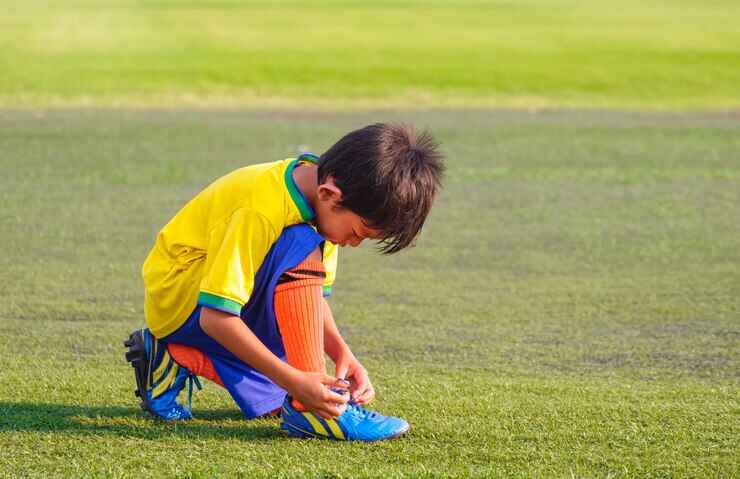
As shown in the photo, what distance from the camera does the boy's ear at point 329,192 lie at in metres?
3.41

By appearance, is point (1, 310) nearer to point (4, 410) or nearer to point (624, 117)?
point (4, 410)

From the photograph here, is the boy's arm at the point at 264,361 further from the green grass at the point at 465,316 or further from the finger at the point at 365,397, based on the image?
the finger at the point at 365,397

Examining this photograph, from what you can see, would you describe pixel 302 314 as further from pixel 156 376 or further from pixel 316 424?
pixel 156 376

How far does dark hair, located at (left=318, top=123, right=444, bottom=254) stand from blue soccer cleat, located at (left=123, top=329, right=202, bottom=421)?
86 cm

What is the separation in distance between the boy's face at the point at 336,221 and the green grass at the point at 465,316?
615 mm

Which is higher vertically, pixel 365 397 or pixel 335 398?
pixel 335 398

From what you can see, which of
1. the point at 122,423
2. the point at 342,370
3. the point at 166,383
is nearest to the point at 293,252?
the point at 342,370

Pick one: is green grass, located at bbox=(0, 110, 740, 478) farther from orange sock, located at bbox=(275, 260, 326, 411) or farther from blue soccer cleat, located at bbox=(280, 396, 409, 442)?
orange sock, located at bbox=(275, 260, 326, 411)

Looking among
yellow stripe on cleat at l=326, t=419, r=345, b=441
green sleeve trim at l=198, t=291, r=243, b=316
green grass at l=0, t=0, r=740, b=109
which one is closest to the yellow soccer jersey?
green sleeve trim at l=198, t=291, r=243, b=316

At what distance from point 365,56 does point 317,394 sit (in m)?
19.3

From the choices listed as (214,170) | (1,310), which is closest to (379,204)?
(1,310)

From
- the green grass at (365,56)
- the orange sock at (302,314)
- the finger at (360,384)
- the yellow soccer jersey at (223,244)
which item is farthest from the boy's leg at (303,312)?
the green grass at (365,56)

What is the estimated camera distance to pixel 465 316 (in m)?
6.02

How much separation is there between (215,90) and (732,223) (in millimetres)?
11546
